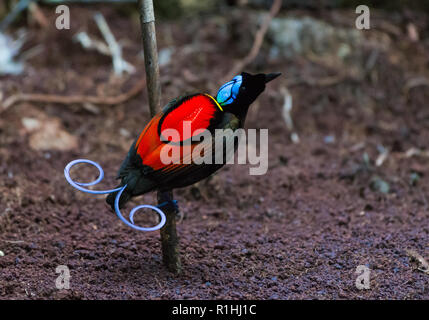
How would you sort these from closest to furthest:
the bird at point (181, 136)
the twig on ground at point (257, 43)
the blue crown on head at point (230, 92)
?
1. the bird at point (181, 136)
2. the blue crown on head at point (230, 92)
3. the twig on ground at point (257, 43)

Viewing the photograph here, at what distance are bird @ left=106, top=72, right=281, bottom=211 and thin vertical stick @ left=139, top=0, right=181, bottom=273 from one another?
0.35 feet

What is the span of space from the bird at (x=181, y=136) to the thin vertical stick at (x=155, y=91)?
4.3 inches

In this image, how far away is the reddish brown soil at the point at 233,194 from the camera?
2.49 meters

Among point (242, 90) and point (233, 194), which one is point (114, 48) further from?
point (242, 90)

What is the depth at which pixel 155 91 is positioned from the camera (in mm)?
2424

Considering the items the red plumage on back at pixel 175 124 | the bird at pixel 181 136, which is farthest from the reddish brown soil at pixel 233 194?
the red plumage on back at pixel 175 124

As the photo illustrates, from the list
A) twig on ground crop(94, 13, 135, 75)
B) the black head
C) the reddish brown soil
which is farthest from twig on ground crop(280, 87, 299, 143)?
the black head

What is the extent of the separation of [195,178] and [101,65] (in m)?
2.94

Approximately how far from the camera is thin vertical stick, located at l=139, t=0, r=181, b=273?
237 centimetres

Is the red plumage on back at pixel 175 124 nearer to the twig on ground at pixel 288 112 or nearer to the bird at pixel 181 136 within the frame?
the bird at pixel 181 136

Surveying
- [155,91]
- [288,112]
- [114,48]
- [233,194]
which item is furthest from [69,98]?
[155,91]

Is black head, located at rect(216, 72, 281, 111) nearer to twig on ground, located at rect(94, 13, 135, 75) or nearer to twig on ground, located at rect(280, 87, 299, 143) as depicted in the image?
twig on ground, located at rect(280, 87, 299, 143)
